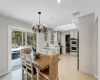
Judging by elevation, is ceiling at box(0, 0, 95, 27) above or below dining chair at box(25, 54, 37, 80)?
above

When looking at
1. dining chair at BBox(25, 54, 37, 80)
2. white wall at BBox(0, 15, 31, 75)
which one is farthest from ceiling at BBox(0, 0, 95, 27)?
dining chair at BBox(25, 54, 37, 80)

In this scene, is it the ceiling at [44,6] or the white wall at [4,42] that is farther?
the white wall at [4,42]

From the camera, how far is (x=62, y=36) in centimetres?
945

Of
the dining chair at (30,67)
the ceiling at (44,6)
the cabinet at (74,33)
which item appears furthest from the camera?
the cabinet at (74,33)

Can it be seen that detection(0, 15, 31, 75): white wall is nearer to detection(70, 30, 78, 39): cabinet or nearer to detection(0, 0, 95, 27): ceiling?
detection(0, 0, 95, 27): ceiling

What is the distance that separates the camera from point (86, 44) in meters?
3.79

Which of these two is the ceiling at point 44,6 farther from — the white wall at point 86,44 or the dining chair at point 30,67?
the dining chair at point 30,67

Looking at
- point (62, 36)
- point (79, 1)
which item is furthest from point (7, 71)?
point (62, 36)

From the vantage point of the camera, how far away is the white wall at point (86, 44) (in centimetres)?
362

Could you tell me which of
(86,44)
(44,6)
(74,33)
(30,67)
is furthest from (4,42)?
(74,33)

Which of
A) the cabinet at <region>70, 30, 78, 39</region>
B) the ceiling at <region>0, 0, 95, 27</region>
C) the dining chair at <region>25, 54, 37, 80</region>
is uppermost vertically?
the ceiling at <region>0, 0, 95, 27</region>

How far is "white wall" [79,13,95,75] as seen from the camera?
143 inches

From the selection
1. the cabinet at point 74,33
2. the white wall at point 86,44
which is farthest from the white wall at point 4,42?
the cabinet at point 74,33

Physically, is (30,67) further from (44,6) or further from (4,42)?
(4,42)
